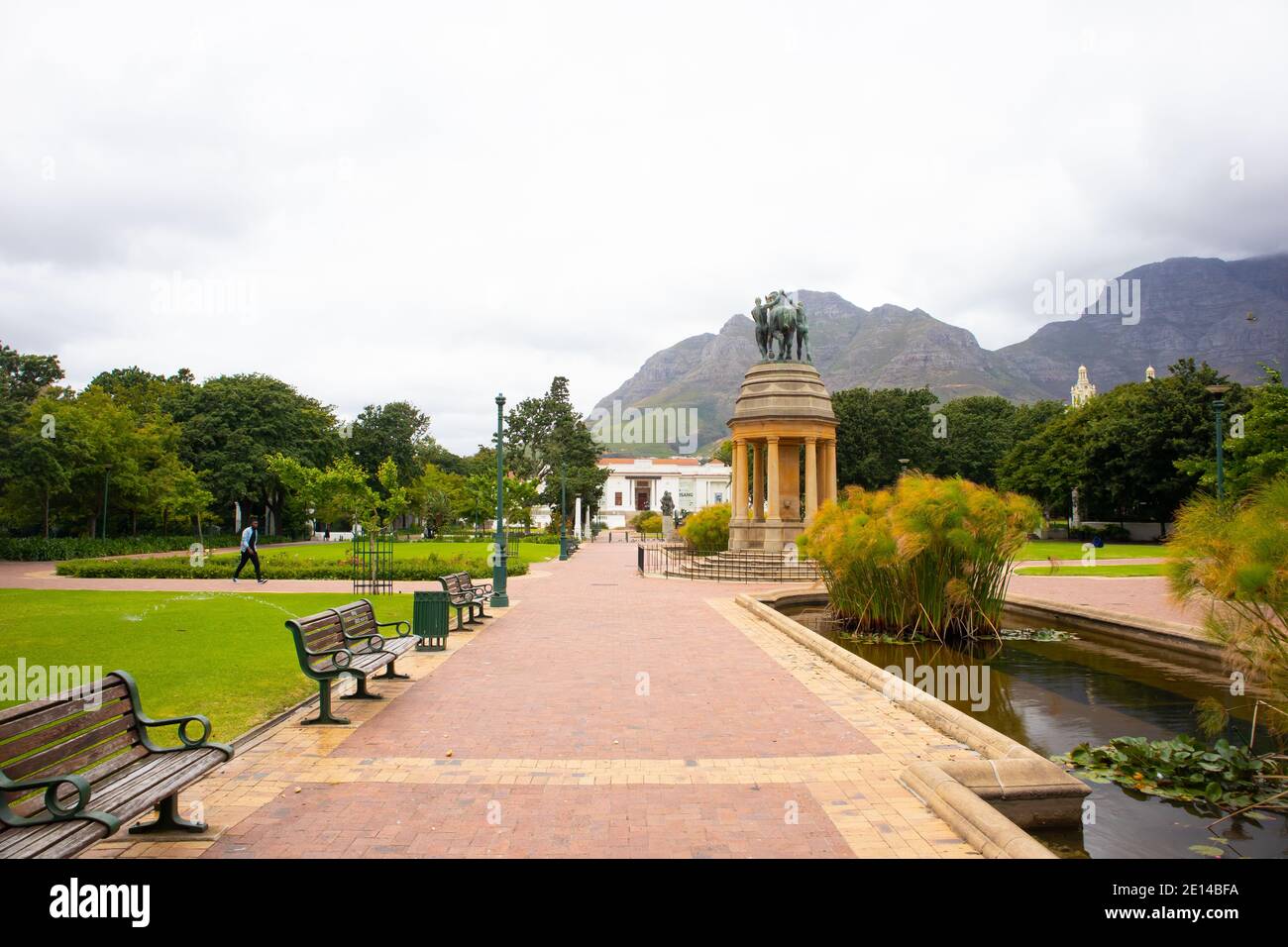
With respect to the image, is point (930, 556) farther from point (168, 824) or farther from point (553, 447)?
point (553, 447)

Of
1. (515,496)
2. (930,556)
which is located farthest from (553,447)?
(930,556)

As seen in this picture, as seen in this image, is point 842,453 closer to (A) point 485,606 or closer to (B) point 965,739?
(A) point 485,606

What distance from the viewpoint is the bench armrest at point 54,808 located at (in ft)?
12.8

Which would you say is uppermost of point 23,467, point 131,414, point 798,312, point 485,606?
point 798,312

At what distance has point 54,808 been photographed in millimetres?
4000

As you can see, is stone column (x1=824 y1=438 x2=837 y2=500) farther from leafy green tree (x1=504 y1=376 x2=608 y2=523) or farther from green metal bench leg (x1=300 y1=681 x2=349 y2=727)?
leafy green tree (x1=504 y1=376 x2=608 y2=523)

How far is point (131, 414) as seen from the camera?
40.5m

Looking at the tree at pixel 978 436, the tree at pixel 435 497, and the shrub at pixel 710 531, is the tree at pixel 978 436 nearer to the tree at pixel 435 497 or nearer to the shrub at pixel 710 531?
the shrub at pixel 710 531

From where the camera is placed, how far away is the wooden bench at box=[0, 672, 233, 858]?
3.91 m

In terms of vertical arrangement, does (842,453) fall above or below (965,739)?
above

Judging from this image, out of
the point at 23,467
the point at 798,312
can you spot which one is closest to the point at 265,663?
the point at 798,312

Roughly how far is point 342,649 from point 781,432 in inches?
901

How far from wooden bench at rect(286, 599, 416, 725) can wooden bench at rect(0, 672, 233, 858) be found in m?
2.20

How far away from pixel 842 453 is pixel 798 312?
2932 cm
